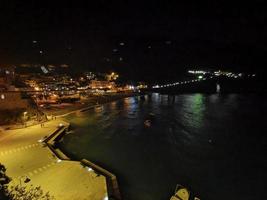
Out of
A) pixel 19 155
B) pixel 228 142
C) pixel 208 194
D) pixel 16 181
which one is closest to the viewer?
pixel 16 181

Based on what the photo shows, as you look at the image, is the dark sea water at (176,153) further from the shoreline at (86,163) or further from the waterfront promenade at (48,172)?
the waterfront promenade at (48,172)

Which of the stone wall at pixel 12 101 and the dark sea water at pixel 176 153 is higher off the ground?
the stone wall at pixel 12 101

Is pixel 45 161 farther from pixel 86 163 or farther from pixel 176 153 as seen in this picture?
pixel 176 153

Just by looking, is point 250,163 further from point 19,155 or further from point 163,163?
point 19,155

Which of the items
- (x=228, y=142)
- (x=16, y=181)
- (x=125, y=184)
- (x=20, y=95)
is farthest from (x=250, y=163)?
(x=20, y=95)

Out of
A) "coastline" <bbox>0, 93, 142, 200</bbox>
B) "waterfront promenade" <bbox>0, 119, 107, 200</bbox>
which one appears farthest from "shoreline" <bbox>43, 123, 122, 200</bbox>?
"waterfront promenade" <bbox>0, 119, 107, 200</bbox>

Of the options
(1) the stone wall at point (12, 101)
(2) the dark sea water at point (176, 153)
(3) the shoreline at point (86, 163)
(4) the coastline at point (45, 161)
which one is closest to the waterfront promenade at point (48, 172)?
(4) the coastline at point (45, 161)

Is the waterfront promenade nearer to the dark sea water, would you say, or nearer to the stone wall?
the dark sea water
